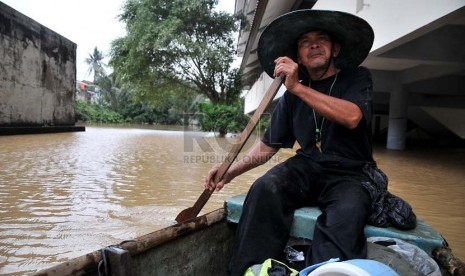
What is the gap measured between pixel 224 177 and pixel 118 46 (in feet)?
61.5

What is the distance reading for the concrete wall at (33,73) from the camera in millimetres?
11219

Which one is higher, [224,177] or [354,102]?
[354,102]

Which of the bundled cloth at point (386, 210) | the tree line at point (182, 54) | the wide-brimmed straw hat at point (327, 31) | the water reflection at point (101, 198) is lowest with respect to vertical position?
the water reflection at point (101, 198)

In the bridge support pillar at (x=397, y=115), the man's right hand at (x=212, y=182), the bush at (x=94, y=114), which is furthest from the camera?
the bush at (x=94, y=114)

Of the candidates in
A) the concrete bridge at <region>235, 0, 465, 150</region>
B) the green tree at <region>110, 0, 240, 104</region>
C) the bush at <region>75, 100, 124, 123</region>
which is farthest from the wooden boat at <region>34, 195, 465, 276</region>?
the bush at <region>75, 100, 124, 123</region>

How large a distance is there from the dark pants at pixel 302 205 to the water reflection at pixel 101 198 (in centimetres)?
150

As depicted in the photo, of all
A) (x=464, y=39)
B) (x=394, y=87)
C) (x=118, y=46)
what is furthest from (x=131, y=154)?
(x=118, y=46)

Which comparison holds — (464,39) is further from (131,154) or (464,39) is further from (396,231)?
(131,154)

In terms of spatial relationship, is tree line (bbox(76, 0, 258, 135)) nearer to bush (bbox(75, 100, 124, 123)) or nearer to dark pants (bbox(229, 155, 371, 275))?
bush (bbox(75, 100, 124, 123))

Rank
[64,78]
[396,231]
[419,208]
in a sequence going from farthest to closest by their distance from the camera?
[64,78], [419,208], [396,231]

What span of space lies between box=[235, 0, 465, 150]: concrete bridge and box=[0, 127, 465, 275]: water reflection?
223 centimetres

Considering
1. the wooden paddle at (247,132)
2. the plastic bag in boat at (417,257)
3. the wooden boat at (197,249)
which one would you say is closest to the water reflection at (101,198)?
the wooden boat at (197,249)

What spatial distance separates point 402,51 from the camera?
732cm

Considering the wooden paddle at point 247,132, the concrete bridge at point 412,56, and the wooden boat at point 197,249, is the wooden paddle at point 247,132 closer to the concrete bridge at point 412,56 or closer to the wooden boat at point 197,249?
the wooden boat at point 197,249
